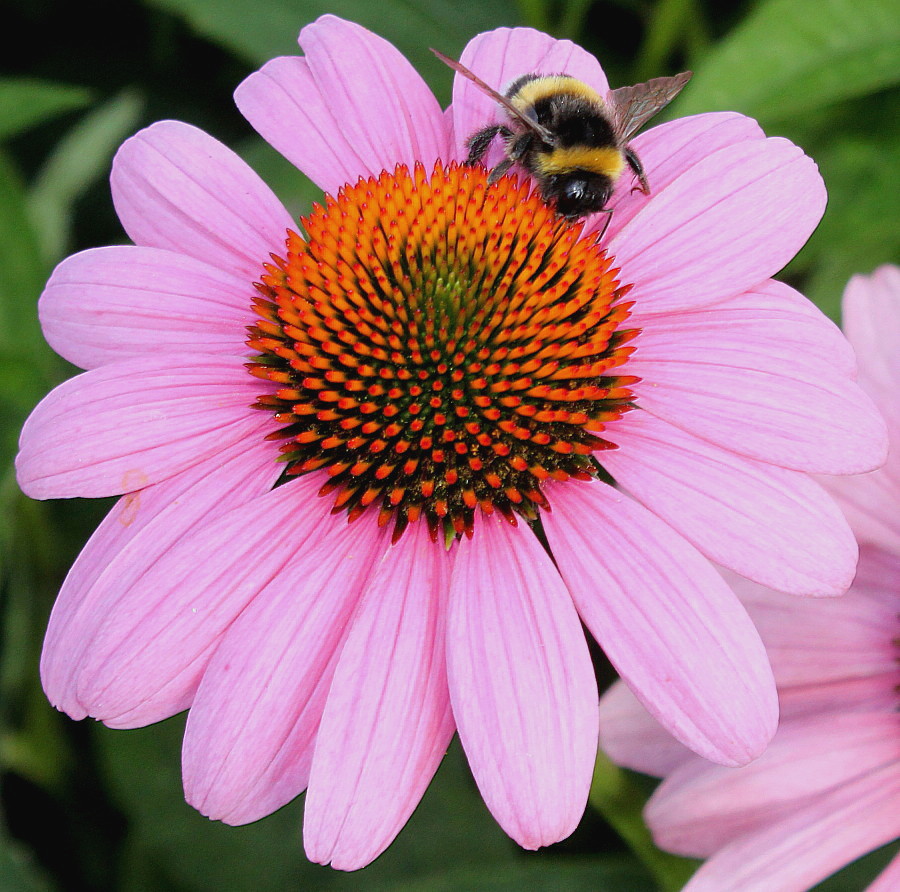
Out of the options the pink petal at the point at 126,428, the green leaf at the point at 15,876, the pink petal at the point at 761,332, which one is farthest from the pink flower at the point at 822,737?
the green leaf at the point at 15,876

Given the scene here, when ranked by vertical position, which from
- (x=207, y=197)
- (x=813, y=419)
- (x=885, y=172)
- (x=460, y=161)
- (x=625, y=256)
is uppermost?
(x=207, y=197)

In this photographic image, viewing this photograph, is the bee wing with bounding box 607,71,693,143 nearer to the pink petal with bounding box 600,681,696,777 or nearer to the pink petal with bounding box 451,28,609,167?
the pink petal with bounding box 451,28,609,167

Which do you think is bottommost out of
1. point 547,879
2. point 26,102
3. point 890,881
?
point 547,879

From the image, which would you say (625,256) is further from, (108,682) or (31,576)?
(31,576)

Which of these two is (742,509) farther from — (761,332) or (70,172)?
(70,172)

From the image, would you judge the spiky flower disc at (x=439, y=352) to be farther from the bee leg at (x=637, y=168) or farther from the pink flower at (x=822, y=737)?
the pink flower at (x=822, y=737)

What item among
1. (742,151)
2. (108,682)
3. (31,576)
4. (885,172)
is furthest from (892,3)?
(31,576)

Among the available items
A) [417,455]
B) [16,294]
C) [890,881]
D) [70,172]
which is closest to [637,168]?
[417,455]
